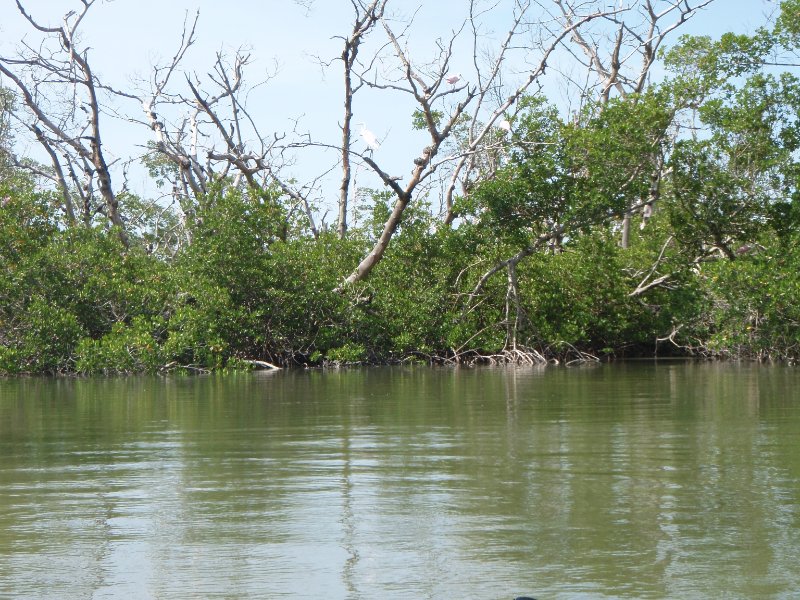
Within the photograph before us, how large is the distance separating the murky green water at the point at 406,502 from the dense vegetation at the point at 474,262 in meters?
9.32

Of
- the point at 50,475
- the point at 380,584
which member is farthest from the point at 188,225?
the point at 380,584

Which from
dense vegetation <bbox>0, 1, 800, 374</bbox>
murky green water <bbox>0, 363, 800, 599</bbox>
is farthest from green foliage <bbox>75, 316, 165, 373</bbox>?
murky green water <bbox>0, 363, 800, 599</bbox>

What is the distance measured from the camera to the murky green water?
3.98 m

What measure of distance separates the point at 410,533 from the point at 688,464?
2.46 m

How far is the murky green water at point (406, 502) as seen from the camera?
398 centimetres

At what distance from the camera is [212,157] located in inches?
982

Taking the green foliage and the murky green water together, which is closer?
the murky green water

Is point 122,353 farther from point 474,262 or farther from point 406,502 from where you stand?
point 406,502

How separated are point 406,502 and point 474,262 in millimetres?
17561

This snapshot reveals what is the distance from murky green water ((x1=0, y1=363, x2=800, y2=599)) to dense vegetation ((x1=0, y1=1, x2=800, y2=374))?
30.6 ft

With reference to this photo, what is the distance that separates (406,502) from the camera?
545 centimetres

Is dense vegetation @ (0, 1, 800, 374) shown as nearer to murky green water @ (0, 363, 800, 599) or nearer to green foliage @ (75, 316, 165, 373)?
green foliage @ (75, 316, 165, 373)

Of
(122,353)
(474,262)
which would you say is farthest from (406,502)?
(474,262)

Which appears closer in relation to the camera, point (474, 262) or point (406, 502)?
point (406, 502)
